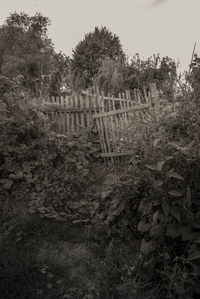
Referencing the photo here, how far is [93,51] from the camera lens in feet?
97.1

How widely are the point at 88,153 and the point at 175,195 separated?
447cm

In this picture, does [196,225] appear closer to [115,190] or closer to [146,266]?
[146,266]

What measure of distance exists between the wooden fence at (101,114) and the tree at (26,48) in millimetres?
25160

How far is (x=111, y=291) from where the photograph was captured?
11.9 feet

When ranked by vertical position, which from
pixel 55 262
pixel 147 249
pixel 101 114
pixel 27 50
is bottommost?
pixel 55 262

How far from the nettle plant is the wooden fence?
4199 millimetres

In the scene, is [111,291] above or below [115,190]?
below

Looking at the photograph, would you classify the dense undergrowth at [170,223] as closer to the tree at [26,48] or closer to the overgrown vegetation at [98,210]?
the overgrown vegetation at [98,210]

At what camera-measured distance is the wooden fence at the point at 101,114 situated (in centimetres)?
829

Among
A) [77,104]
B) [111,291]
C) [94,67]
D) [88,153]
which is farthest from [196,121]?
[94,67]

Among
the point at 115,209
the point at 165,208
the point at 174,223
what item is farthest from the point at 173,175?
the point at 115,209

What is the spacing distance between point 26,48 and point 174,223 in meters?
37.9

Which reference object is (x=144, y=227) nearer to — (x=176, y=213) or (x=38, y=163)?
(x=176, y=213)

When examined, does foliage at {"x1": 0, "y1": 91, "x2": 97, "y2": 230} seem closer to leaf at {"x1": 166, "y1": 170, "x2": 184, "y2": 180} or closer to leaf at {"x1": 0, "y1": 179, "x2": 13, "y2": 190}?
leaf at {"x1": 0, "y1": 179, "x2": 13, "y2": 190}
